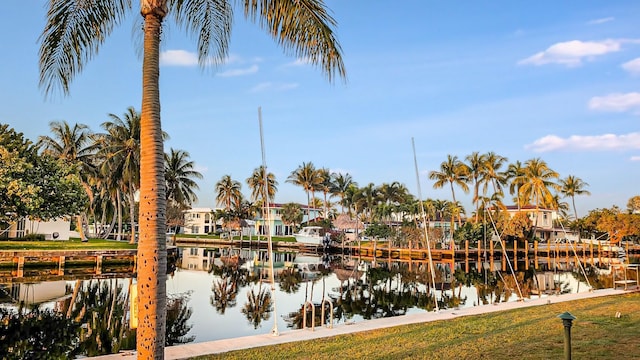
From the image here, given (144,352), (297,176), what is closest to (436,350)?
(144,352)

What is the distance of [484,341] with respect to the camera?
1124 cm

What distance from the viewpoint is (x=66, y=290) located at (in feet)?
81.6

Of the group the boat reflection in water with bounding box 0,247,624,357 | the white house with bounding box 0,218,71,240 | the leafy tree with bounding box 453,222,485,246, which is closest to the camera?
the boat reflection in water with bounding box 0,247,624,357

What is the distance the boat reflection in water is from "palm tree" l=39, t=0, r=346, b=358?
8.07m

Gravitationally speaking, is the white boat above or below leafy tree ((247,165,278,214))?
below

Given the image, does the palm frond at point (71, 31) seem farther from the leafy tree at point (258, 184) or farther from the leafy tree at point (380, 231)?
the leafy tree at point (258, 184)

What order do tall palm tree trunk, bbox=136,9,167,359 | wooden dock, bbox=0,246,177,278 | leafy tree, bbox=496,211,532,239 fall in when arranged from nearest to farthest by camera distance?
tall palm tree trunk, bbox=136,9,167,359 → wooden dock, bbox=0,246,177,278 → leafy tree, bbox=496,211,532,239

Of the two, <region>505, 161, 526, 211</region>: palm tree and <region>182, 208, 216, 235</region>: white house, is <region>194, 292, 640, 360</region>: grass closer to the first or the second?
<region>505, 161, 526, 211</region>: palm tree

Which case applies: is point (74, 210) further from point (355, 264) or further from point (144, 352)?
point (144, 352)

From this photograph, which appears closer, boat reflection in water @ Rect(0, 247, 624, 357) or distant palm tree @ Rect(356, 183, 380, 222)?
boat reflection in water @ Rect(0, 247, 624, 357)

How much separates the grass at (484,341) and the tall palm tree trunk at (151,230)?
4.64 meters

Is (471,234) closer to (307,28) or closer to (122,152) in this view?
(122,152)

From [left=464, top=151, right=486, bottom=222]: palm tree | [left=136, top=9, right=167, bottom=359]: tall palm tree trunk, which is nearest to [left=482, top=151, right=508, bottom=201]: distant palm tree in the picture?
[left=464, top=151, right=486, bottom=222]: palm tree

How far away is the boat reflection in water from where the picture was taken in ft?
54.9
